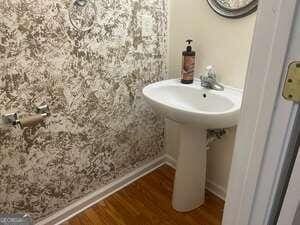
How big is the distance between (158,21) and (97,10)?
444 millimetres

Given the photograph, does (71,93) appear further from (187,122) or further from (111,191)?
(111,191)

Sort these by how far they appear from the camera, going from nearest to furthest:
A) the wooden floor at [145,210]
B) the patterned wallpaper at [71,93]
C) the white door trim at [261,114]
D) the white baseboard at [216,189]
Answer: the white door trim at [261,114], the patterned wallpaper at [71,93], the wooden floor at [145,210], the white baseboard at [216,189]

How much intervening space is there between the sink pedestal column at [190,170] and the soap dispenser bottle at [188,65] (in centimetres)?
30

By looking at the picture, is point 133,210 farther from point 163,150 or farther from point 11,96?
point 11,96

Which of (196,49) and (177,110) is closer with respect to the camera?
(177,110)

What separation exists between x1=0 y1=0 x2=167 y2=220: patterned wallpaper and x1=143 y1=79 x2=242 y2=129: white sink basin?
0.22 m

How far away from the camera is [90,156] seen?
4.86 ft

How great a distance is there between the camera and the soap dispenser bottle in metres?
1.42

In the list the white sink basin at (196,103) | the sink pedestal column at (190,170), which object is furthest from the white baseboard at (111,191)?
the white sink basin at (196,103)

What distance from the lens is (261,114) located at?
21.1 inches

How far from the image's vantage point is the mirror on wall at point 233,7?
1184 mm

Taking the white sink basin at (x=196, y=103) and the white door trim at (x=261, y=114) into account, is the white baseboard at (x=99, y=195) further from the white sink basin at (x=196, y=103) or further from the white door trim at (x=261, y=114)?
the white door trim at (x=261, y=114)

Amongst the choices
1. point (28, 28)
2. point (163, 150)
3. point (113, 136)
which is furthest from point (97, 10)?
point (163, 150)

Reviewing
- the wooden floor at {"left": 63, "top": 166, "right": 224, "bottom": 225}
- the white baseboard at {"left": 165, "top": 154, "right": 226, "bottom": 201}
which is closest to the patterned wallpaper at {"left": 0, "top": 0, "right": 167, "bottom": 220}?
the wooden floor at {"left": 63, "top": 166, "right": 224, "bottom": 225}
